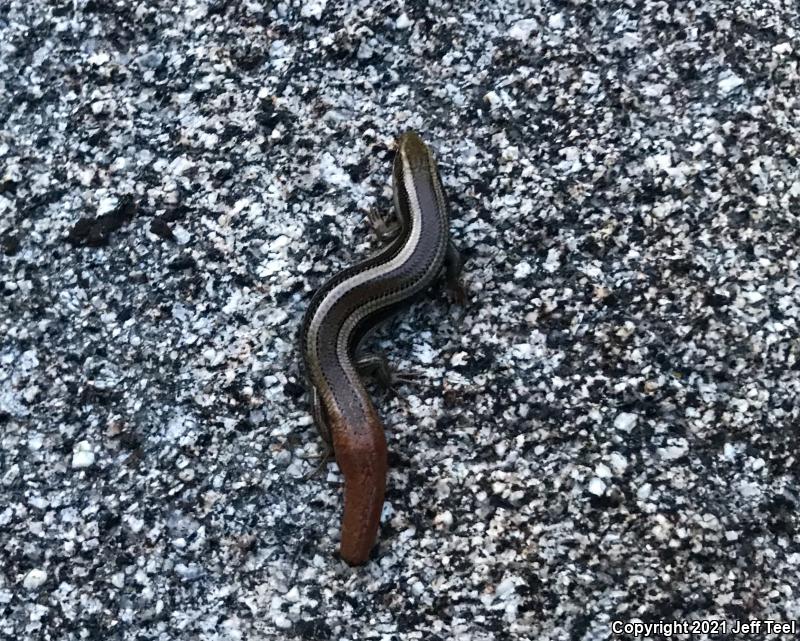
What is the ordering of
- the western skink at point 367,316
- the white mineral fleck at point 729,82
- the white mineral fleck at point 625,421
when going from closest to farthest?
the western skink at point 367,316 → the white mineral fleck at point 625,421 → the white mineral fleck at point 729,82

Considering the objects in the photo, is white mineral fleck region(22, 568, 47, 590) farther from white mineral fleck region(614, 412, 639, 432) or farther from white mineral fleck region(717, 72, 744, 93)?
white mineral fleck region(717, 72, 744, 93)

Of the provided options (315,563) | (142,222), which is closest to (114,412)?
(142,222)

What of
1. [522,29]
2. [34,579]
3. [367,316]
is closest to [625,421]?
[367,316]

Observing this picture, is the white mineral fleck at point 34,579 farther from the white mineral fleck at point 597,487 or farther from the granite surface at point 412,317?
the white mineral fleck at point 597,487

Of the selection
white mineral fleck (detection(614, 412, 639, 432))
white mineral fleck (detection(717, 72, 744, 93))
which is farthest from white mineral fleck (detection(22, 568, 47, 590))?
white mineral fleck (detection(717, 72, 744, 93))

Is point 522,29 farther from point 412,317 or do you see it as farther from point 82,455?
point 82,455

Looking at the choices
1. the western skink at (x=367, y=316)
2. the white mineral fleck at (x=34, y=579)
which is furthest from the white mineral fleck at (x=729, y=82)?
the white mineral fleck at (x=34, y=579)
